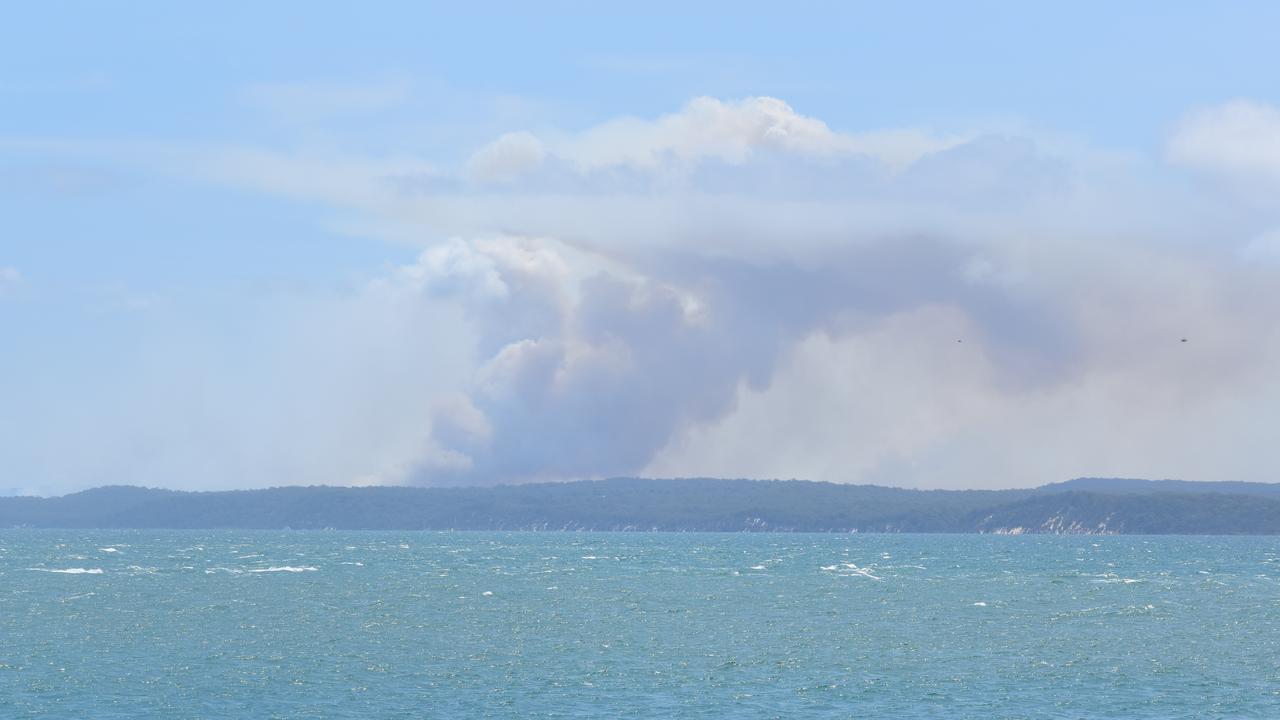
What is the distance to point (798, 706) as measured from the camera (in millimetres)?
84688

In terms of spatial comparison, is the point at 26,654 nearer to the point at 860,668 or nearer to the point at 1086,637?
the point at 860,668

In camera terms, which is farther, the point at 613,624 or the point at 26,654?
the point at 613,624

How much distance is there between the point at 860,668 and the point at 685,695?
1707 cm

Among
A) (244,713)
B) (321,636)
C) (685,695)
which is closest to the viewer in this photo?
(244,713)

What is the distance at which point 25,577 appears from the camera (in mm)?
199125

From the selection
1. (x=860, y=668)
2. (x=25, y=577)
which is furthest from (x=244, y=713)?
(x=25, y=577)

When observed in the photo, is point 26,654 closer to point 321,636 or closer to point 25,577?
point 321,636

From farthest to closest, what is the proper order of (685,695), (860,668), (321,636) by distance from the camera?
(321,636), (860,668), (685,695)

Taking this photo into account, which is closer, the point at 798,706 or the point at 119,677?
the point at 798,706

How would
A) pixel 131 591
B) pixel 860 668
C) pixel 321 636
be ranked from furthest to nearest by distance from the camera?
pixel 131 591
pixel 321 636
pixel 860 668

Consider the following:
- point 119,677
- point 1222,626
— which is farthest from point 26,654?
point 1222,626

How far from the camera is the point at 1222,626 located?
134375mm

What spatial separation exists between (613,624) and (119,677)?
47091 mm

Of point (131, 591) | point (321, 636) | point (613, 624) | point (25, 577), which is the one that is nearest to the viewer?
point (321, 636)
